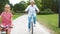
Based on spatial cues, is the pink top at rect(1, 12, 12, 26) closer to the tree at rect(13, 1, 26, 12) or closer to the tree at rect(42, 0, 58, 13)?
the tree at rect(42, 0, 58, 13)

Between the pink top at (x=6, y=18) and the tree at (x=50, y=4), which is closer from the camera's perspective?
the pink top at (x=6, y=18)

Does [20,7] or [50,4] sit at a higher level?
[50,4]

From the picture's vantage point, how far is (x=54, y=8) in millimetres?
79312

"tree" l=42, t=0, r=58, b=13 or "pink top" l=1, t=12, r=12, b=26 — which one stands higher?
"pink top" l=1, t=12, r=12, b=26

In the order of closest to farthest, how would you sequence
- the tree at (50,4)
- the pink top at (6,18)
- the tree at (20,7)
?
the pink top at (6,18), the tree at (50,4), the tree at (20,7)

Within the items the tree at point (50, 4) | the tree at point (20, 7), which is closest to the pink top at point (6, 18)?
the tree at point (50, 4)

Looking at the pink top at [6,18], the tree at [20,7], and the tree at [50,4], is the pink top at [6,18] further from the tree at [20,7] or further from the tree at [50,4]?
the tree at [20,7]

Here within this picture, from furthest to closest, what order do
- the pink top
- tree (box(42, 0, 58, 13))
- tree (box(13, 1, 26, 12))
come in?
tree (box(13, 1, 26, 12)) → tree (box(42, 0, 58, 13)) → the pink top

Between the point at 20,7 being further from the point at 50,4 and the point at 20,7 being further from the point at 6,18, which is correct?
the point at 6,18

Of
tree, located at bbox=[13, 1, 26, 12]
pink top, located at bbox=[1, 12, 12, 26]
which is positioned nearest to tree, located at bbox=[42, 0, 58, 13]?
tree, located at bbox=[13, 1, 26, 12]

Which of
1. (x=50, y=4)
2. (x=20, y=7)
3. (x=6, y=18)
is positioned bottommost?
(x=20, y=7)

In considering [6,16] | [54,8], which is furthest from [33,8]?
[54,8]

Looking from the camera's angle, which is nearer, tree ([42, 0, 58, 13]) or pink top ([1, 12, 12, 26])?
pink top ([1, 12, 12, 26])

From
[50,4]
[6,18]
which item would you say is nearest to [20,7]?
[50,4]
